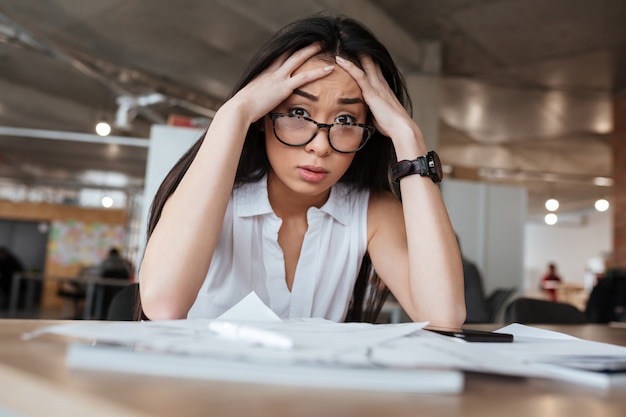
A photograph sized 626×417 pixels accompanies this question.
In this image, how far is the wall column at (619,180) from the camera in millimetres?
7242

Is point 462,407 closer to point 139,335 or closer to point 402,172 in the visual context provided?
point 139,335

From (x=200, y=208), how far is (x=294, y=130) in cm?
28

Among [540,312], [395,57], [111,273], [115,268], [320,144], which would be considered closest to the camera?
[320,144]

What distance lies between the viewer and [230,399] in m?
0.36

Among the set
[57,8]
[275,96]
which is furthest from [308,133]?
[57,8]

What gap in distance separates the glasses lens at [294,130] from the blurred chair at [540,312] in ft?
3.70

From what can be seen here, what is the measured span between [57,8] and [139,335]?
6.40m

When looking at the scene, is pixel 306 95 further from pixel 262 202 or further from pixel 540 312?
pixel 540 312

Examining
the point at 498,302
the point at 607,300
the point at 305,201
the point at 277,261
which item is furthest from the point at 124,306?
the point at 607,300

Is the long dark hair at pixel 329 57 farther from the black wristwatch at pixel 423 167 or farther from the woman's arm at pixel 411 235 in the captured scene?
the black wristwatch at pixel 423 167

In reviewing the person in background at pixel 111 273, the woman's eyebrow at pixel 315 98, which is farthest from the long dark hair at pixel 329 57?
the person in background at pixel 111 273

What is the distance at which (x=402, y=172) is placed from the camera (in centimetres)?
126

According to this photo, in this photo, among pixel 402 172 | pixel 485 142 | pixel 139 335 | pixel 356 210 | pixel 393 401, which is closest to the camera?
pixel 393 401

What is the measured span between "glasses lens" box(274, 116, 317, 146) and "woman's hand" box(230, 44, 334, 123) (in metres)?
0.04
